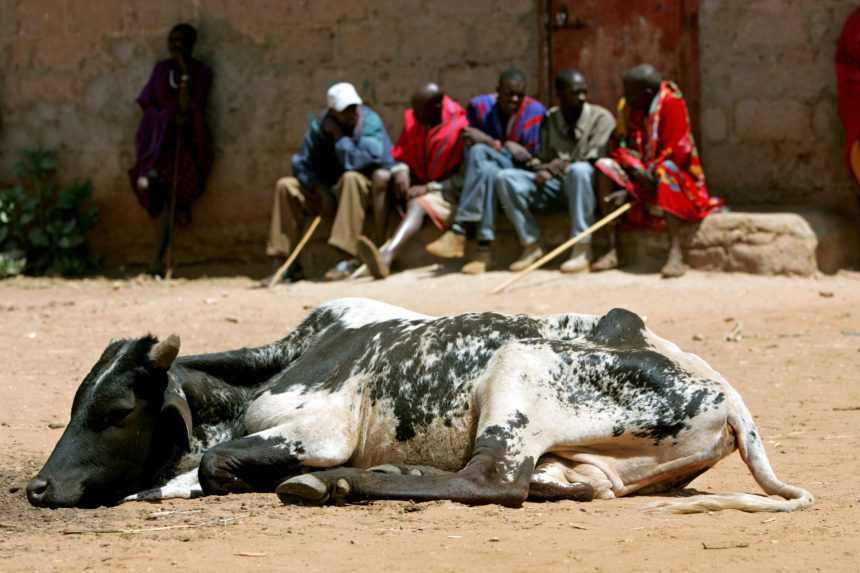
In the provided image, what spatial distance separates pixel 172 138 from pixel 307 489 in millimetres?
9387

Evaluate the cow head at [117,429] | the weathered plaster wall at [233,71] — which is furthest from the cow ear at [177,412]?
the weathered plaster wall at [233,71]

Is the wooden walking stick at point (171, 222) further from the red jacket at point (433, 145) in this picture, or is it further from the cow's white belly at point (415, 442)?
the cow's white belly at point (415, 442)

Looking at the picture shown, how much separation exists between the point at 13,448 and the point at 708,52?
7344 mm

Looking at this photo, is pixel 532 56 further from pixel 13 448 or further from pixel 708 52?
pixel 13 448

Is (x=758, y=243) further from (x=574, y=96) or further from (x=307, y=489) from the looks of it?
(x=307, y=489)

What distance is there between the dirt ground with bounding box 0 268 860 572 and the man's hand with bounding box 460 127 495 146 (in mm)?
1268

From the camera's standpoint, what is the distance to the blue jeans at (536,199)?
450 inches

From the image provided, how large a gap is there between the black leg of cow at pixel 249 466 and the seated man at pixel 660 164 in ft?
20.7

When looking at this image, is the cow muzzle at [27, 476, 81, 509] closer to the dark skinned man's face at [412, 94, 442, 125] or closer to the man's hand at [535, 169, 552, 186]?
the man's hand at [535, 169, 552, 186]

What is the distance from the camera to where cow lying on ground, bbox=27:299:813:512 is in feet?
15.8

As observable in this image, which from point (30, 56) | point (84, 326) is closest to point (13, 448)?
point (84, 326)

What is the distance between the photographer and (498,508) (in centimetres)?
461

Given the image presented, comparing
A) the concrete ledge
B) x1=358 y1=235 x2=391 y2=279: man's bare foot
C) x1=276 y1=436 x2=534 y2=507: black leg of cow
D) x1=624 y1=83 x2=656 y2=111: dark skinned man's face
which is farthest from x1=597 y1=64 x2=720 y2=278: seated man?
x1=276 y1=436 x2=534 y2=507: black leg of cow

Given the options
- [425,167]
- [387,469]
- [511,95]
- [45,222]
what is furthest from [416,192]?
[387,469]
